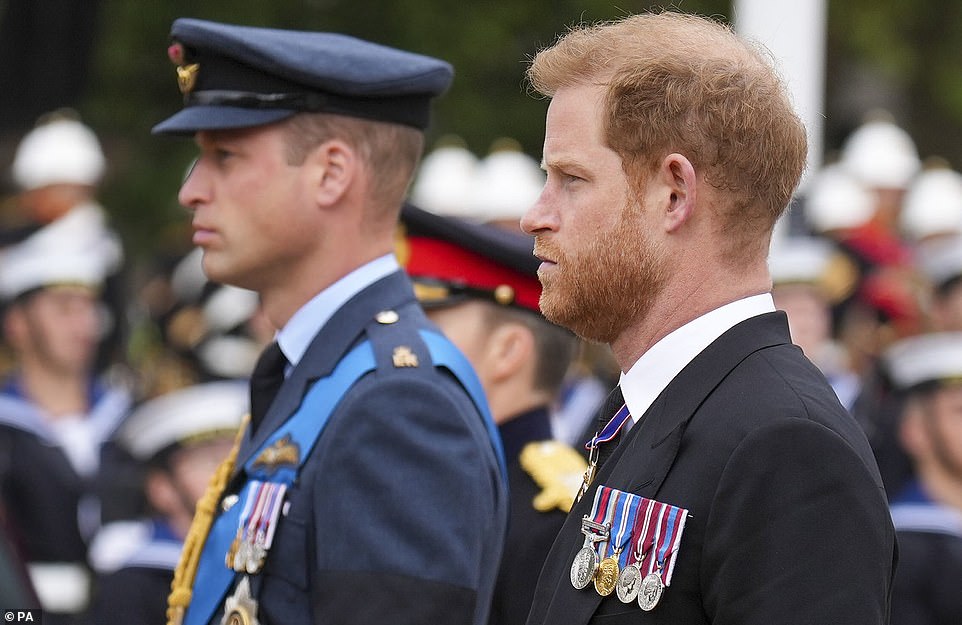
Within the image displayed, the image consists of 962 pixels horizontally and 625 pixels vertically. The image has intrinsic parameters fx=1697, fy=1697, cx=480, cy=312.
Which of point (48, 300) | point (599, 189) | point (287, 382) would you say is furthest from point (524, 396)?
point (48, 300)

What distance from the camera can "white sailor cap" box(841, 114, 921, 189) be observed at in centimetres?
1305

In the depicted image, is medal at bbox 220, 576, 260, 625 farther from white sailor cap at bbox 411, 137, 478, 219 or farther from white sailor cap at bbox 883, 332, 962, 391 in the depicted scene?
white sailor cap at bbox 411, 137, 478, 219

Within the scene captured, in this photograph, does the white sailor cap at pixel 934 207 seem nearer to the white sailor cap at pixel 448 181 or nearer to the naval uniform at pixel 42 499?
the white sailor cap at pixel 448 181

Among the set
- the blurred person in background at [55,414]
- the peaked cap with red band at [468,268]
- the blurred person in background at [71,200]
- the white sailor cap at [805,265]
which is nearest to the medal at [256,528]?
the peaked cap with red band at [468,268]

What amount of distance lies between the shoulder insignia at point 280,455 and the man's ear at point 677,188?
1.11 metres

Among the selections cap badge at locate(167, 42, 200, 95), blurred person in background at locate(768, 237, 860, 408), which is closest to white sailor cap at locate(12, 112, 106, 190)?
blurred person in background at locate(768, 237, 860, 408)

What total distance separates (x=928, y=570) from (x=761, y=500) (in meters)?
3.49

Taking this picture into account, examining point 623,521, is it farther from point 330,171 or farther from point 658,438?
point 330,171

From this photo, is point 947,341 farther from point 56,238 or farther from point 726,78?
point 56,238

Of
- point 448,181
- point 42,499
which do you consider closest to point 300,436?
point 42,499

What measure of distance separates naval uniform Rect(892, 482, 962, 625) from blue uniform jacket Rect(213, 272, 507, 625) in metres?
2.47

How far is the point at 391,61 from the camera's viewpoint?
13.1 feet

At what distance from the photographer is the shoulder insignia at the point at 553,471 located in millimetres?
4340

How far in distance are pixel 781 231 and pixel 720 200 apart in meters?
5.93
